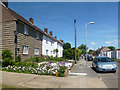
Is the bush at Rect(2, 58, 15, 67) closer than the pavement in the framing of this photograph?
No

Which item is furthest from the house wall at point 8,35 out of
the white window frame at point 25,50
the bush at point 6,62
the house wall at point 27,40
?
the bush at point 6,62

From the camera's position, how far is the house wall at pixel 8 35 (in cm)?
1348

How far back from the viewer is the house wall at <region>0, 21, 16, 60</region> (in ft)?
44.2

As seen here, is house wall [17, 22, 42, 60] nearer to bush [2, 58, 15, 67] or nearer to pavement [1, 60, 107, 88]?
bush [2, 58, 15, 67]

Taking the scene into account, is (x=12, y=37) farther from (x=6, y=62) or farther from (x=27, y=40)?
(x=6, y=62)

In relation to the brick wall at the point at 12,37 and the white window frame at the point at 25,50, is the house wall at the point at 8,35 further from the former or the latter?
the white window frame at the point at 25,50

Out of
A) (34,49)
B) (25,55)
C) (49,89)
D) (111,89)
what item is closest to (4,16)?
(25,55)

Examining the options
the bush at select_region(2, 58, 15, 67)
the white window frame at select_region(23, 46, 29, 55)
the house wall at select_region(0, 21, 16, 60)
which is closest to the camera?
the bush at select_region(2, 58, 15, 67)

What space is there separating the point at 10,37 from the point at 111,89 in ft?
37.7

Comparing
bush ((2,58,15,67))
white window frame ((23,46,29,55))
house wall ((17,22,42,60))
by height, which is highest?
house wall ((17,22,42,60))

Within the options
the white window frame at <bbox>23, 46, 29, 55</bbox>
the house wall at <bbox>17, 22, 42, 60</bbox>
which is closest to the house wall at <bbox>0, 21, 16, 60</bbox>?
the house wall at <bbox>17, 22, 42, 60</bbox>

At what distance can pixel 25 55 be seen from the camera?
15.7m

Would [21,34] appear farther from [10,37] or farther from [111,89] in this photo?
[111,89]

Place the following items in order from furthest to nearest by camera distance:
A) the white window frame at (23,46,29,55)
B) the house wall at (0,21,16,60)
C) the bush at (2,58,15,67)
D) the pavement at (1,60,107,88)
A: 1. the white window frame at (23,46,29,55)
2. the house wall at (0,21,16,60)
3. the bush at (2,58,15,67)
4. the pavement at (1,60,107,88)
